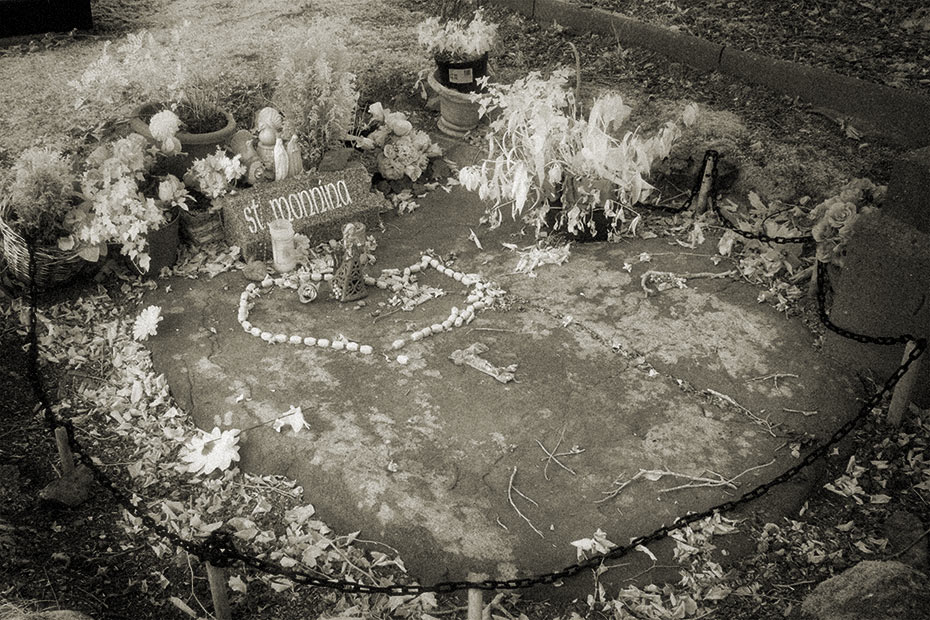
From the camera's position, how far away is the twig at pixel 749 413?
449cm

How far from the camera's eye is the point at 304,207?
613 cm

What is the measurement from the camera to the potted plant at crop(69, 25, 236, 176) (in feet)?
20.2

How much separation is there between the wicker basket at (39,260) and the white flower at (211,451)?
5.95 ft

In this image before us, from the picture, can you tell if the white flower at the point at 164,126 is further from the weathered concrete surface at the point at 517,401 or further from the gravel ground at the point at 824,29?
the gravel ground at the point at 824,29

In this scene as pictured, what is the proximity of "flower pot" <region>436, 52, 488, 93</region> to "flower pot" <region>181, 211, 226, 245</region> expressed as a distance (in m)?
2.54

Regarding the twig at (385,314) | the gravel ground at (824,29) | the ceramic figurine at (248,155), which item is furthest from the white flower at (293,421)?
the gravel ground at (824,29)

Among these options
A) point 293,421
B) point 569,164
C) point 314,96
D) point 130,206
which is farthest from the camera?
point 314,96

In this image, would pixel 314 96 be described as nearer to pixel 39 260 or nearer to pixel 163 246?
pixel 163 246

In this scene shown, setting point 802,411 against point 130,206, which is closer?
point 802,411

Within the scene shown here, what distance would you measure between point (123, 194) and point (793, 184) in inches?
199

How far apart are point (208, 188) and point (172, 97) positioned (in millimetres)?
865

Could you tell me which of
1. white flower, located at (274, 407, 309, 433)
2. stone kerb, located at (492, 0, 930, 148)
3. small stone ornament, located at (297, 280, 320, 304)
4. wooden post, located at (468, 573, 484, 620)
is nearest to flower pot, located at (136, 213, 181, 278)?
small stone ornament, located at (297, 280, 320, 304)

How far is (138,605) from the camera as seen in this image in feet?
12.0

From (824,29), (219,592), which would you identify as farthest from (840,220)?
(824,29)
